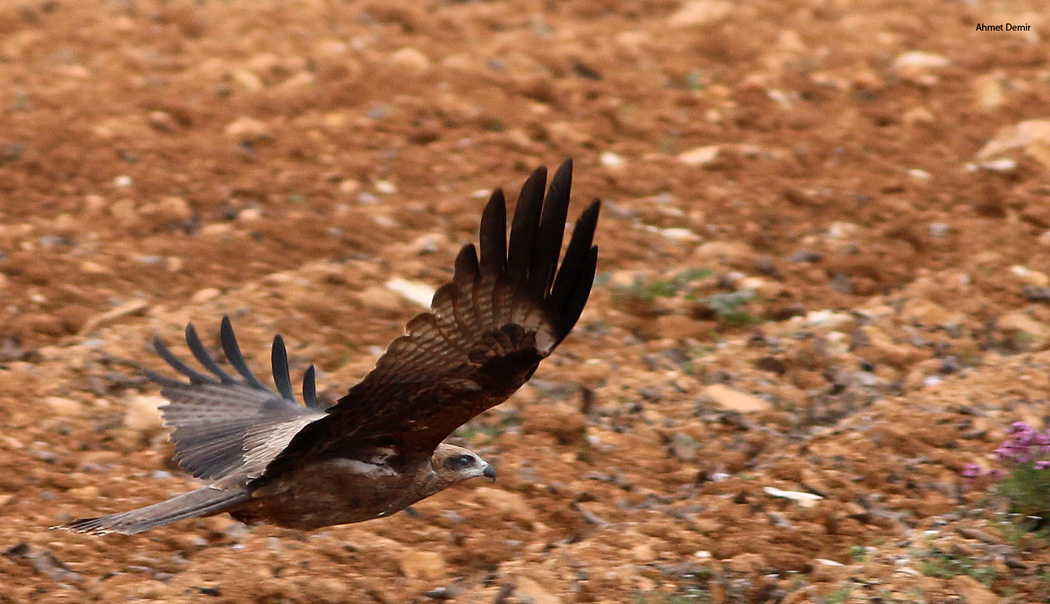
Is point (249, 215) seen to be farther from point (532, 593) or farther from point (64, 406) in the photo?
point (532, 593)

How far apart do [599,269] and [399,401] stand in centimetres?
345

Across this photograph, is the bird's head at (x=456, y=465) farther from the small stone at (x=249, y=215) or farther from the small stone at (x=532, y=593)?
the small stone at (x=249, y=215)

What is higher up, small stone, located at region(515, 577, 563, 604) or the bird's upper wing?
the bird's upper wing

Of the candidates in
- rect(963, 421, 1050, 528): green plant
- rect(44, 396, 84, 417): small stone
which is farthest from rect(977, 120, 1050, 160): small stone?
rect(44, 396, 84, 417): small stone

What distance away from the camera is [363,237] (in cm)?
827

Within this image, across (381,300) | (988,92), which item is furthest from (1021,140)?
(381,300)

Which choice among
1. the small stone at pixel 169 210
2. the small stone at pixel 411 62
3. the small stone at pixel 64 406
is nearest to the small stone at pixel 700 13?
the small stone at pixel 411 62

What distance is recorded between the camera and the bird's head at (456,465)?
532cm

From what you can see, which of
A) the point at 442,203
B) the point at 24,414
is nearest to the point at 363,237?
the point at 442,203

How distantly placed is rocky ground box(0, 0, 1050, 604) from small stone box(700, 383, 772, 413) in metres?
0.03

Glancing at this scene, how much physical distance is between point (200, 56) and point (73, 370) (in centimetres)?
419

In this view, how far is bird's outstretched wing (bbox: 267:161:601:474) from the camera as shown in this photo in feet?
13.9

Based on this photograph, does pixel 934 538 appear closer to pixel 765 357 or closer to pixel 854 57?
pixel 765 357

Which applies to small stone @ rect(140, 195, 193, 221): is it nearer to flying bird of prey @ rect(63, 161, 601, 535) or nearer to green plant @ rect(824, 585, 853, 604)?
flying bird of prey @ rect(63, 161, 601, 535)
